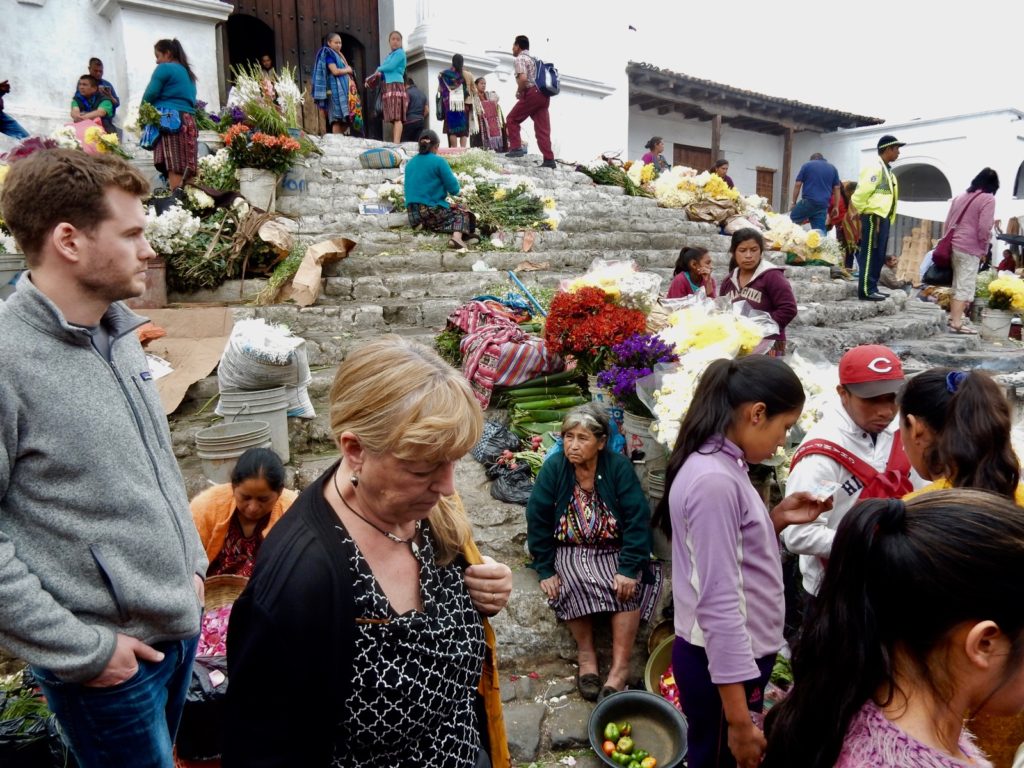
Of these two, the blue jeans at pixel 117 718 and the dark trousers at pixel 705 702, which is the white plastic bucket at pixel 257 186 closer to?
the blue jeans at pixel 117 718

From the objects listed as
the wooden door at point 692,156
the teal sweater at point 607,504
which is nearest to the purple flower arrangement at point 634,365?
the teal sweater at point 607,504

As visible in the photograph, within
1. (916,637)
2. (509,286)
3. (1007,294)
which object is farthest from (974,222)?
(916,637)

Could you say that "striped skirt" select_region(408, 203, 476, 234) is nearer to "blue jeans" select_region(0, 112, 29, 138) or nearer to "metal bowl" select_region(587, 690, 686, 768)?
"blue jeans" select_region(0, 112, 29, 138)

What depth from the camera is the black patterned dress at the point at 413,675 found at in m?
1.18

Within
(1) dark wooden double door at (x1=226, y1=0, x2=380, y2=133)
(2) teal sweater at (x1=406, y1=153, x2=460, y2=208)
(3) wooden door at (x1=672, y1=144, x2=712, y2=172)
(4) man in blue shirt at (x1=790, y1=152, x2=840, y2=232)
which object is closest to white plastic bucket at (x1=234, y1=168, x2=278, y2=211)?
(2) teal sweater at (x1=406, y1=153, x2=460, y2=208)

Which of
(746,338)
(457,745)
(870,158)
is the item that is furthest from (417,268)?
(870,158)

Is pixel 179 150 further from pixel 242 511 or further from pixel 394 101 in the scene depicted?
pixel 242 511

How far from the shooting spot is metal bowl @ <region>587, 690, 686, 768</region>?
2656mm

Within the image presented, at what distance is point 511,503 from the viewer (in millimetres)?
4078

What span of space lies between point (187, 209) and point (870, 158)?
64.6 ft

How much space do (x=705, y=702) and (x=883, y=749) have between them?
1.01m

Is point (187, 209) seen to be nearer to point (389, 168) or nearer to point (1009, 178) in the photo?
point (389, 168)

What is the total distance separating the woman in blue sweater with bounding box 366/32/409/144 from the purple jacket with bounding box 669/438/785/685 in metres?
10.6

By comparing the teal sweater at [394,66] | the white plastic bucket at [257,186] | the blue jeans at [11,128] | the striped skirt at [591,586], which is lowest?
the striped skirt at [591,586]
